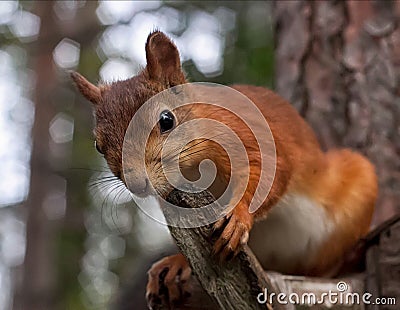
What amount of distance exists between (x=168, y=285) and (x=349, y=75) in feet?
2.96

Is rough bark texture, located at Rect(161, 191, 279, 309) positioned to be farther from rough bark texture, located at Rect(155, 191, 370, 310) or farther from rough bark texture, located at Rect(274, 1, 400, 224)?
rough bark texture, located at Rect(274, 1, 400, 224)

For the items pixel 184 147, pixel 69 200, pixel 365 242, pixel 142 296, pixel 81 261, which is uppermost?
pixel 184 147

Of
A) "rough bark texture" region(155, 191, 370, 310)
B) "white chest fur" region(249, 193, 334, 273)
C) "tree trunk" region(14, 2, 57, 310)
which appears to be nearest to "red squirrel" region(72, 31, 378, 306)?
"white chest fur" region(249, 193, 334, 273)

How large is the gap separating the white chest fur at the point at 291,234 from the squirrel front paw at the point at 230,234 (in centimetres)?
38

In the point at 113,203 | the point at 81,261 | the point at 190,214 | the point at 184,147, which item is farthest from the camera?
the point at 81,261

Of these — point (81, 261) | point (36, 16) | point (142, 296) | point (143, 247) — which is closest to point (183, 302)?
point (142, 296)

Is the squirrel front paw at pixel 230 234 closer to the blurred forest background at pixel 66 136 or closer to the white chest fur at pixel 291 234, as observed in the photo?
the white chest fur at pixel 291 234

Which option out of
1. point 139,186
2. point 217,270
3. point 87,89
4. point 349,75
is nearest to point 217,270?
point 217,270

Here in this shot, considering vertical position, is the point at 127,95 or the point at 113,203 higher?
the point at 127,95

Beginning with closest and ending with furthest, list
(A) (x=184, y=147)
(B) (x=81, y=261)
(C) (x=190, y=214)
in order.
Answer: (C) (x=190, y=214)
(A) (x=184, y=147)
(B) (x=81, y=261)

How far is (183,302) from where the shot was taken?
1289mm

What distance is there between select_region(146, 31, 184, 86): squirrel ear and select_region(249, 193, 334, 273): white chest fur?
428 millimetres

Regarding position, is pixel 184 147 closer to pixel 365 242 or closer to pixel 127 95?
pixel 127 95

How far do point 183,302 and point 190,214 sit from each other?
39cm
